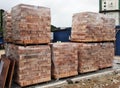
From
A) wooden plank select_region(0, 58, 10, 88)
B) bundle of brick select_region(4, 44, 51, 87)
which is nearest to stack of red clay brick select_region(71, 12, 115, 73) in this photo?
bundle of brick select_region(4, 44, 51, 87)

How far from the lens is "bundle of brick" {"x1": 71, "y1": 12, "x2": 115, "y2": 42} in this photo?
26.3ft

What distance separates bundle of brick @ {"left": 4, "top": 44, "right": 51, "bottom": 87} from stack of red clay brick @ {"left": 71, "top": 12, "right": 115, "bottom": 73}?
1.58m

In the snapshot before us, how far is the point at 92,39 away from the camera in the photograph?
26.8 feet

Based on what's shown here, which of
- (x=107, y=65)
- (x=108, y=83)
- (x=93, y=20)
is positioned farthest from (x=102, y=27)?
(x=108, y=83)

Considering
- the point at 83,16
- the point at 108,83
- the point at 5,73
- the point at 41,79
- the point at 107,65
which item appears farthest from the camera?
the point at 107,65

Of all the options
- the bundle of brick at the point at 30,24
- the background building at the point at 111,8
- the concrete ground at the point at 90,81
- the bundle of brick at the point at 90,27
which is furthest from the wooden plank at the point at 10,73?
the background building at the point at 111,8

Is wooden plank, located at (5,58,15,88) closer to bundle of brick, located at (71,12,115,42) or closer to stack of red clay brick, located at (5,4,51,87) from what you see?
stack of red clay brick, located at (5,4,51,87)

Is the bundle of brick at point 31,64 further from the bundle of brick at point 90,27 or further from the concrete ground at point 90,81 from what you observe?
the bundle of brick at point 90,27

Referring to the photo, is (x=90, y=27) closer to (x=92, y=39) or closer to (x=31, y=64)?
(x=92, y=39)

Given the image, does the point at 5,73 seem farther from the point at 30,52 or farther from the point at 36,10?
the point at 36,10

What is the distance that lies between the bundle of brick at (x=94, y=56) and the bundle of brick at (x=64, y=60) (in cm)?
32

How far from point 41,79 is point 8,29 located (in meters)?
2.31

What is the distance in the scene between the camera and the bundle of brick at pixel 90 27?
802cm

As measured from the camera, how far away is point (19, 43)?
6516mm
